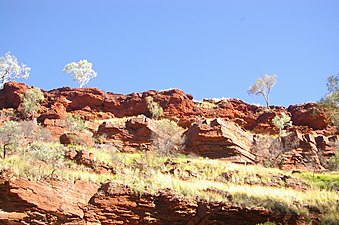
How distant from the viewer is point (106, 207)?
13.6m

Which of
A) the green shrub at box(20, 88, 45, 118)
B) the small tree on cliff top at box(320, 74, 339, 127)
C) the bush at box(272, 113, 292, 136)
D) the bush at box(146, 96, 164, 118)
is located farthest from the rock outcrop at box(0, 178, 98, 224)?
the green shrub at box(20, 88, 45, 118)

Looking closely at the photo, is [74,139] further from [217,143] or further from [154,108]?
[154,108]

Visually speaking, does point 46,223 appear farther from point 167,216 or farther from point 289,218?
point 289,218

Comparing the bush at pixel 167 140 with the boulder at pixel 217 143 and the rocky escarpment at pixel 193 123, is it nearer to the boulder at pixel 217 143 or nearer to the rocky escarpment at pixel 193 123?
the rocky escarpment at pixel 193 123

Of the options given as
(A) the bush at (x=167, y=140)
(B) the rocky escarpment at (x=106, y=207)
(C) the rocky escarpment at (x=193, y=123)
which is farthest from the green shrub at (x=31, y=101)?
(B) the rocky escarpment at (x=106, y=207)

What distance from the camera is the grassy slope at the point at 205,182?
48.0 ft

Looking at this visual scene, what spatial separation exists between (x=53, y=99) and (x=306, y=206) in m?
43.7

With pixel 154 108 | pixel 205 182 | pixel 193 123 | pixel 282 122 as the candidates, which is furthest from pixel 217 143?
pixel 154 108

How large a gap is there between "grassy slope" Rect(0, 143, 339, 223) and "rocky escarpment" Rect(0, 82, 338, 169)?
23.2 ft

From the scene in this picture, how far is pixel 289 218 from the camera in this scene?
45.5 ft

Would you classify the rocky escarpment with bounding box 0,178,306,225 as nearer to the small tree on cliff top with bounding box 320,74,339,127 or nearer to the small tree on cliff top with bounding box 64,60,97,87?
the small tree on cliff top with bounding box 320,74,339,127

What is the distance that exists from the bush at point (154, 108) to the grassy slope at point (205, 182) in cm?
2449

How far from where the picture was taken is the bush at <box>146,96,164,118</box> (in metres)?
49.0

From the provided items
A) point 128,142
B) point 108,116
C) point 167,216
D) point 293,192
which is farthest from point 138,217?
point 108,116
